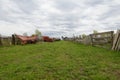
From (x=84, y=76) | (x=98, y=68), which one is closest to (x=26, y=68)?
(x=84, y=76)

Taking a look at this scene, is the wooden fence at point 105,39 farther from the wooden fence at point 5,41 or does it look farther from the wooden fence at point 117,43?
the wooden fence at point 5,41

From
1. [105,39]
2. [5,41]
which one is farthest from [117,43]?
[5,41]

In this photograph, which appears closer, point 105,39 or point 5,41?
point 105,39

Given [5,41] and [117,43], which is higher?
[5,41]

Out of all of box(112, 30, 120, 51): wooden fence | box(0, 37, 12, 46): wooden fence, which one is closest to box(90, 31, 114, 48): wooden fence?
box(112, 30, 120, 51): wooden fence

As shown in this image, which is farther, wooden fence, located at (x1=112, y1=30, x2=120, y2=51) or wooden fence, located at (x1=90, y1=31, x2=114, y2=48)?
wooden fence, located at (x1=90, y1=31, x2=114, y2=48)

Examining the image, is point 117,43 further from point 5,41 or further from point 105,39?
point 5,41

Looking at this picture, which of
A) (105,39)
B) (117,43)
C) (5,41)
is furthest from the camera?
(5,41)

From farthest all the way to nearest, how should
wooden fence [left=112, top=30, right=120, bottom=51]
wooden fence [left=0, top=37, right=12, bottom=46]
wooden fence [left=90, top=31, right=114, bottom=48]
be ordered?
wooden fence [left=0, top=37, right=12, bottom=46] < wooden fence [left=90, top=31, right=114, bottom=48] < wooden fence [left=112, top=30, right=120, bottom=51]

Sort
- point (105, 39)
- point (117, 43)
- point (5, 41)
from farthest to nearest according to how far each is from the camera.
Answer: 1. point (5, 41)
2. point (105, 39)
3. point (117, 43)

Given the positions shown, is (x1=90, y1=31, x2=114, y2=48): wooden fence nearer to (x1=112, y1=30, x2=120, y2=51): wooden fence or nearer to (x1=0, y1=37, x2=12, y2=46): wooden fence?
(x1=112, y1=30, x2=120, y2=51): wooden fence

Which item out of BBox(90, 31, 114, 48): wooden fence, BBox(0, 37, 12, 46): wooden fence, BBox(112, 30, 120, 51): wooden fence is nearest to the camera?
BBox(112, 30, 120, 51): wooden fence

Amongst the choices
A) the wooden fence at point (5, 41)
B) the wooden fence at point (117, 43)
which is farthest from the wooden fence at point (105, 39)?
the wooden fence at point (5, 41)

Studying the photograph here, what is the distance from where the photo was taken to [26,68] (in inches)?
206
